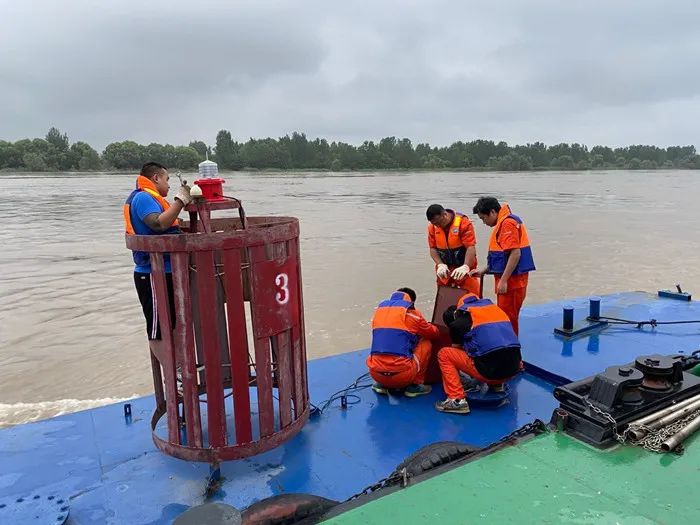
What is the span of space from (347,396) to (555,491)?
2.29m

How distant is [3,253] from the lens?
571 inches

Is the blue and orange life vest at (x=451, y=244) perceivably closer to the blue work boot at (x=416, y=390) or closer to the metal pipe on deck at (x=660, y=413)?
the blue work boot at (x=416, y=390)

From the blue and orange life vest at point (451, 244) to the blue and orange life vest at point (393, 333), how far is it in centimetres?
109

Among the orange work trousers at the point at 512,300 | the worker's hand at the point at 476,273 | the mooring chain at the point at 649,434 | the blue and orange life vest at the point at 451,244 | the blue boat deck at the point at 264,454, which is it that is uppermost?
the blue and orange life vest at the point at 451,244

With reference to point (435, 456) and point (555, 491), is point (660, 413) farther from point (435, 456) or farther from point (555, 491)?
point (435, 456)

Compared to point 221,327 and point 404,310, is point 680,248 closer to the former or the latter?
point 404,310

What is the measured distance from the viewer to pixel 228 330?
2621mm

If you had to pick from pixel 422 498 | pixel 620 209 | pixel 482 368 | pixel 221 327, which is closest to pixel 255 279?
pixel 221 327

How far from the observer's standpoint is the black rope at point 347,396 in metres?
3.67

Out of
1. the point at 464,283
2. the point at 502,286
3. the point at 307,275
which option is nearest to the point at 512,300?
the point at 502,286

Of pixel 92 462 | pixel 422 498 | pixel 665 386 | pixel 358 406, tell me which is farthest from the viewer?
pixel 358 406

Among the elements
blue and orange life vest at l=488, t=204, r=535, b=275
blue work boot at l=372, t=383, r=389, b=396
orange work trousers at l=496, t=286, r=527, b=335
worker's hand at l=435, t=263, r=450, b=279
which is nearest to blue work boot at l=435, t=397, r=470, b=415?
A: blue work boot at l=372, t=383, r=389, b=396

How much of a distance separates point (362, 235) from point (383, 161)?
64881 millimetres

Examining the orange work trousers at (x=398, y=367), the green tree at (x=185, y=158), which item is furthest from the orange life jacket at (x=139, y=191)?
the green tree at (x=185, y=158)
